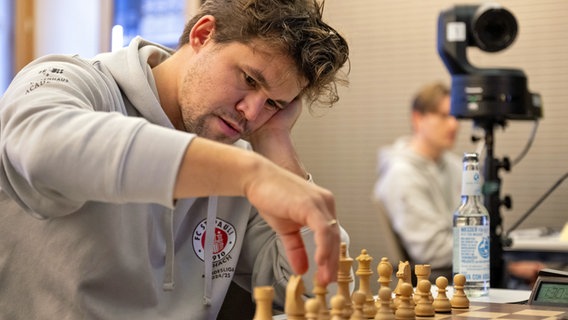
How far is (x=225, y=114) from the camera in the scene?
168 centimetres

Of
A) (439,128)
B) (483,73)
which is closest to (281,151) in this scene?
(483,73)

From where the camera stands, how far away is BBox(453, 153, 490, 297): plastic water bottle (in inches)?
73.3

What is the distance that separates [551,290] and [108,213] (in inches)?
33.2

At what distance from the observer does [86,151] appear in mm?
1103

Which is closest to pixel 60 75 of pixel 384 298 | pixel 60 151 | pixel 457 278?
pixel 60 151

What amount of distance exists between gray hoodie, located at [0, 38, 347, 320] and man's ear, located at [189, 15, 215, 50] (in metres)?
0.11

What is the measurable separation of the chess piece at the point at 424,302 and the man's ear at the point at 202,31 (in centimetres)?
66

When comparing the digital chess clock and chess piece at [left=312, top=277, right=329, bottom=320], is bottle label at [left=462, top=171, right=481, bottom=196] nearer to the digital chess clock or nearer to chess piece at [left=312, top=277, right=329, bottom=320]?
the digital chess clock

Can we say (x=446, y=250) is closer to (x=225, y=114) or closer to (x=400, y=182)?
(x=400, y=182)

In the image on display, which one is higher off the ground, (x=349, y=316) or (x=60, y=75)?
(x=60, y=75)

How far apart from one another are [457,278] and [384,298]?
31cm

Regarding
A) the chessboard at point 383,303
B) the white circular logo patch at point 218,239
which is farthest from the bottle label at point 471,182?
the white circular logo patch at point 218,239

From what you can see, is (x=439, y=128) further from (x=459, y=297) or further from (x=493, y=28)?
(x=459, y=297)

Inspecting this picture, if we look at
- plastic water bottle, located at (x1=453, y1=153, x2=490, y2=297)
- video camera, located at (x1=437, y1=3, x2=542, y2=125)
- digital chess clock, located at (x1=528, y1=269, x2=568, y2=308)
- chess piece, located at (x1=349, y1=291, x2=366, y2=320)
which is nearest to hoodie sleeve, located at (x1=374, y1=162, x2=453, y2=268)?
video camera, located at (x1=437, y1=3, x2=542, y2=125)
